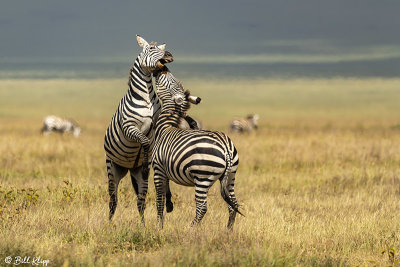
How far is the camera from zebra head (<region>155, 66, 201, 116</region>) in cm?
788

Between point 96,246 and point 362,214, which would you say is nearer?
point 96,246

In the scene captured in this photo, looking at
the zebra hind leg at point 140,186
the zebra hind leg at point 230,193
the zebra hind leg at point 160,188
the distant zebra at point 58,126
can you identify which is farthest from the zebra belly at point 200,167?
the distant zebra at point 58,126

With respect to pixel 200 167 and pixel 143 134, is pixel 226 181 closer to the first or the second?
pixel 200 167

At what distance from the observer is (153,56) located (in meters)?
7.90

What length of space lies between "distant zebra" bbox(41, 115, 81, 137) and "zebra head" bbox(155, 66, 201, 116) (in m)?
25.4

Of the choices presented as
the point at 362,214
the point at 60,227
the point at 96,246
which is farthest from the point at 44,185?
the point at 362,214

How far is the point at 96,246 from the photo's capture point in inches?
258

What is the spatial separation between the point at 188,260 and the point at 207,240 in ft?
2.30

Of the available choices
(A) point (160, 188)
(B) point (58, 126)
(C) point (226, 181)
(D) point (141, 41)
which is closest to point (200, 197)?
(C) point (226, 181)

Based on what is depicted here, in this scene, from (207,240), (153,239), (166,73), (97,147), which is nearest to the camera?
(207,240)

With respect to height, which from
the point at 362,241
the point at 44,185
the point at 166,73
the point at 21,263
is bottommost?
the point at 21,263

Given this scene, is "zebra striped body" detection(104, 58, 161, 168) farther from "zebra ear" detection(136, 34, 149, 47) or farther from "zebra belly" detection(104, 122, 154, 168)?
"zebra ear" detection(136, 34, 149, 47)

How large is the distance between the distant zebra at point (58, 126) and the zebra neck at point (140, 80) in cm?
2496

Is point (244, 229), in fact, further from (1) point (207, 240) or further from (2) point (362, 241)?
(2) point (362, 241)
